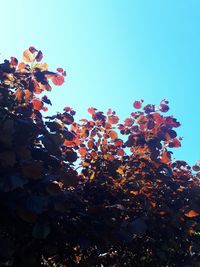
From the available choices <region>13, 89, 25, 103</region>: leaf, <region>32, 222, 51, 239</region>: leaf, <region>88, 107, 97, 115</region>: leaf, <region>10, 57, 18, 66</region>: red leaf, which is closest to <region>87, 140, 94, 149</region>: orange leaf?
<region>88, 107, 97, 115</region>: leaf

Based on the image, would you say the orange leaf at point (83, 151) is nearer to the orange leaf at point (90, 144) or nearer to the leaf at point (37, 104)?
the orange leaf at point (90, 144)

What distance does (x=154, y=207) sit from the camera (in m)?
3.35

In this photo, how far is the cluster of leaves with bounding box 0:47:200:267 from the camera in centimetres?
233

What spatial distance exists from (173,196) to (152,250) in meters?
0.60

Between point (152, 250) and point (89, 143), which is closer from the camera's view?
point (152, 250)

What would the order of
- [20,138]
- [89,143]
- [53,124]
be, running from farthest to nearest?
[89,143] < [53,124] < [20,138]

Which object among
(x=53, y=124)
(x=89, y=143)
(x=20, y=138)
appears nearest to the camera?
(x=20, y=138)

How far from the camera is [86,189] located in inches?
130

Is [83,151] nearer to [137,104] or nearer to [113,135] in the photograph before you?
[113,135]

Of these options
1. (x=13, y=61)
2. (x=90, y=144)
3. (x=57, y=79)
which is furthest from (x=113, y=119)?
(x=13, y=61)

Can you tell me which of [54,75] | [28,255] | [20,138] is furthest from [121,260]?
[54,75]

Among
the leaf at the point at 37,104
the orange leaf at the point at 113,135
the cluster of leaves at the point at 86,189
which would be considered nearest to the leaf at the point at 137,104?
the cluster of leaves at the point at 86,189

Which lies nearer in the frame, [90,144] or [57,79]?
[57,79]

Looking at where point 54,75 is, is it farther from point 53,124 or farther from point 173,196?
point 173,196
